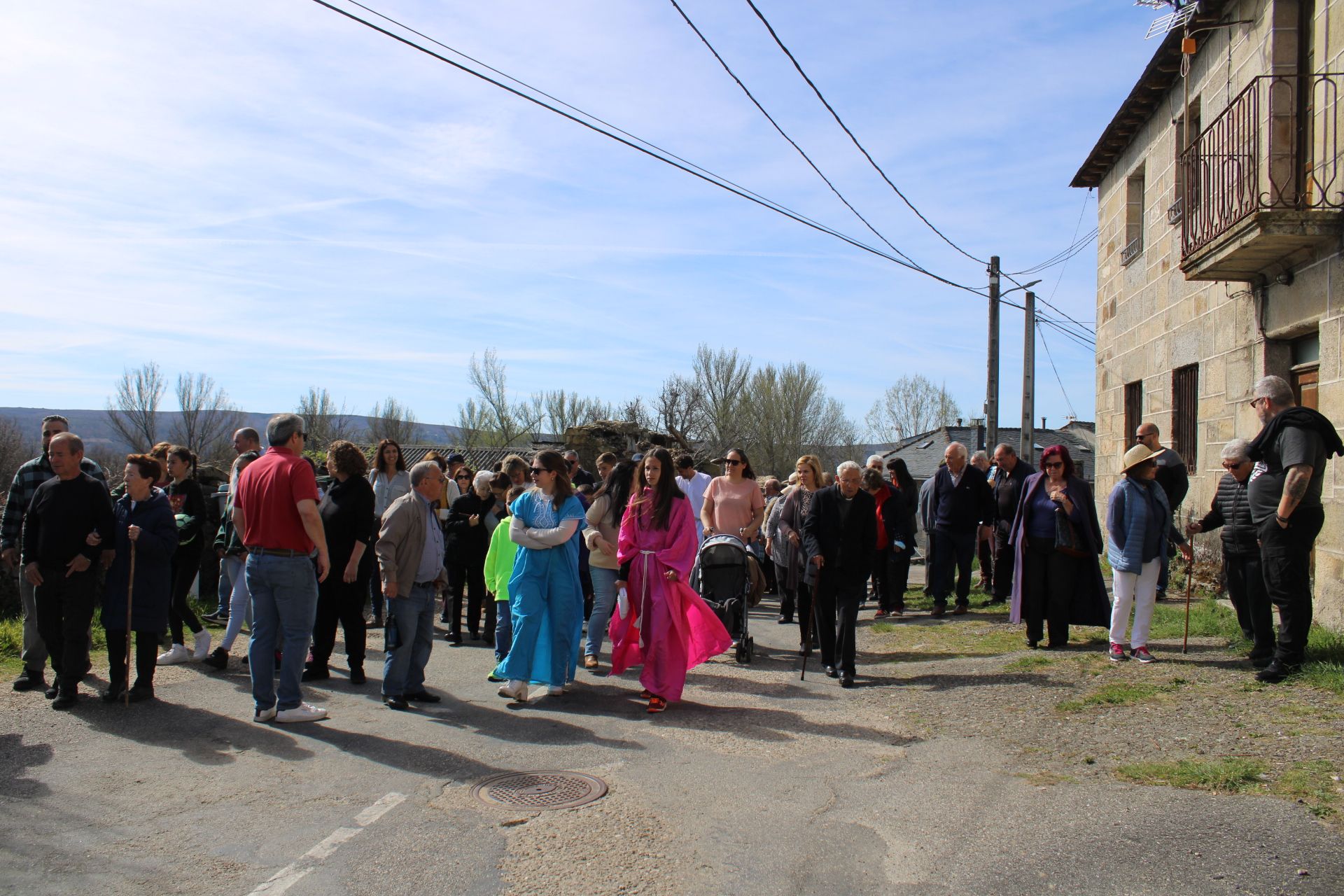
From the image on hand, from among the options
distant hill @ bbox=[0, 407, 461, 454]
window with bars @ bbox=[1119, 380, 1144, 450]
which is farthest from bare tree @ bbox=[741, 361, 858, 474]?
window with bars @ bbox=[1119, 380, 1144, 450]

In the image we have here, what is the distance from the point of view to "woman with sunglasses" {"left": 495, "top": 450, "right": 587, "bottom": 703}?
24.4ft

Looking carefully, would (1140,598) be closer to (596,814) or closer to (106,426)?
(596,814)

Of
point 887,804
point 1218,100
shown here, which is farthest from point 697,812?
point 1218,100

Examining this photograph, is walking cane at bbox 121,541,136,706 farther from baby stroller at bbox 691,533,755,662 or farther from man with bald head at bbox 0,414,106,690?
baby stroller at bbox 691,533,755,662

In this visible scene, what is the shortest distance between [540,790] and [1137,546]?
555 cm

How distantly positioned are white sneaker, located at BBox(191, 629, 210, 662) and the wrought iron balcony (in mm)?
9992

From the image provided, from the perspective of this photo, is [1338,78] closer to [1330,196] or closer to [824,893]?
[1330,196]

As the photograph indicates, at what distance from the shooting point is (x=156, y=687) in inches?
307

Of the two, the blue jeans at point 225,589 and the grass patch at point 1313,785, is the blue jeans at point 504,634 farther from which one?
the grass patch at point 1313,785

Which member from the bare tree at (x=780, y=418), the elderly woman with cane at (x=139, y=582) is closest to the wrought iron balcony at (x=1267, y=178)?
the elderly woman with cane at (x=139, y=582)

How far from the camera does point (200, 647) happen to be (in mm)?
8984

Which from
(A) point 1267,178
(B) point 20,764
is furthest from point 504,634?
(A) point 1267,178

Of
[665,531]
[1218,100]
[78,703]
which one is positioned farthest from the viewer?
[1218,100]

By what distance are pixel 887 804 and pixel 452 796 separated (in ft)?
7.11
